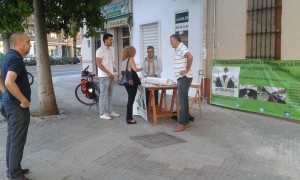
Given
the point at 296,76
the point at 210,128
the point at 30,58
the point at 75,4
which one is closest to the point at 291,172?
the point at 210,128

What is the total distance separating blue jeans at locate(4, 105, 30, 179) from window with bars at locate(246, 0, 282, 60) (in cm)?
554

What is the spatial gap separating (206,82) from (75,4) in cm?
409

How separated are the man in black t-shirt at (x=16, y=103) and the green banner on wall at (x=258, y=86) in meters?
5.28

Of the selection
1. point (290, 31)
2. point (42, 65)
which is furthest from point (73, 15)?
point (290, 31)

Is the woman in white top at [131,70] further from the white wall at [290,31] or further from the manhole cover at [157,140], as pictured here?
the white wall at [290,31]

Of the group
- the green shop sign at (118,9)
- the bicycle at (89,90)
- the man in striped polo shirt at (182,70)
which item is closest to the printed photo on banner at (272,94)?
the man in striped polo shirt at (182,70)

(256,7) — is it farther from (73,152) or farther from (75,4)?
(73,152)

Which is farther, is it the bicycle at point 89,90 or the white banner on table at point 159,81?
the bicycle at point 89,90

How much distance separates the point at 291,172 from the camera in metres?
4.29

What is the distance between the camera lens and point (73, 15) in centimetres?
828

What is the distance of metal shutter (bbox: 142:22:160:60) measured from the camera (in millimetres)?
11414

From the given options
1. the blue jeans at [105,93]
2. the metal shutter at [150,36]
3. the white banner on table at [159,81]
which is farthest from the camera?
the metal shutter at [150,36]

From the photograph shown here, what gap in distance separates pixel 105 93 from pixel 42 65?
1716mm

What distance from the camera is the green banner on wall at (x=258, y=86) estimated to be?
22.0 ft
